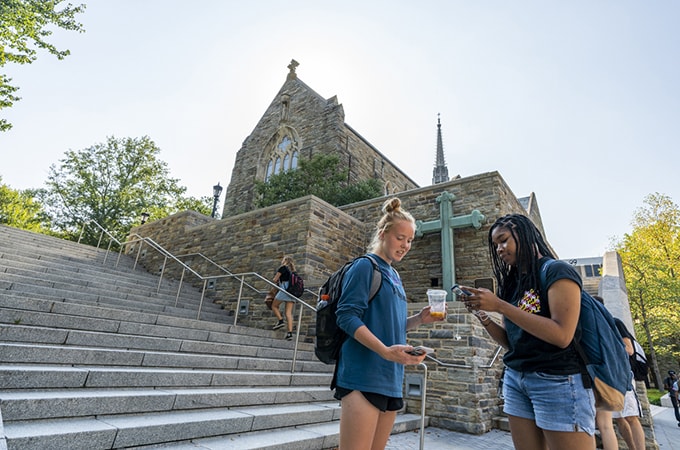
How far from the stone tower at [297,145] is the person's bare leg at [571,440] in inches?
617

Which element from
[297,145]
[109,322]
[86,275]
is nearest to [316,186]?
[297,145]

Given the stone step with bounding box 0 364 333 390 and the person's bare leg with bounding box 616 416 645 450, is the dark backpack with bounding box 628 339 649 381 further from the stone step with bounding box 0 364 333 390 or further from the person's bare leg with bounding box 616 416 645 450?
the stone step with bounding box 0 364 333 390

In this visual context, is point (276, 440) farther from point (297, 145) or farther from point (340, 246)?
point (297, 145)

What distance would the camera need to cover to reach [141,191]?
83.0 ft

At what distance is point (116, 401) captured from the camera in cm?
297

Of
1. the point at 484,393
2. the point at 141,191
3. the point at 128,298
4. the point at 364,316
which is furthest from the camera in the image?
the point at 141,191

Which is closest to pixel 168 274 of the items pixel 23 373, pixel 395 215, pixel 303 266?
pixel 303 266

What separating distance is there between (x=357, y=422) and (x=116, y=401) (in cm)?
258

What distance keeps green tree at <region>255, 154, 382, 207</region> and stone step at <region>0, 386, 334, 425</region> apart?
9808 mm

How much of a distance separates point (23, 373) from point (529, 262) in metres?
3.80

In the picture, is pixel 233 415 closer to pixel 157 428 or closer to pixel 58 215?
pixel 157 428

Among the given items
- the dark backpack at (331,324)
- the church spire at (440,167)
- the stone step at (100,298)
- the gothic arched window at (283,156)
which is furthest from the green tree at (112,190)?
the church spire at (440,167)

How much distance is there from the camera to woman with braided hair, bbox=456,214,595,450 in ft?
4.61

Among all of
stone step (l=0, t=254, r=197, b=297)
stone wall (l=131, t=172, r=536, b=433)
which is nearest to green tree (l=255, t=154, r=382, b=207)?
stone wall (l=131, t=172, r=536, b=433)
